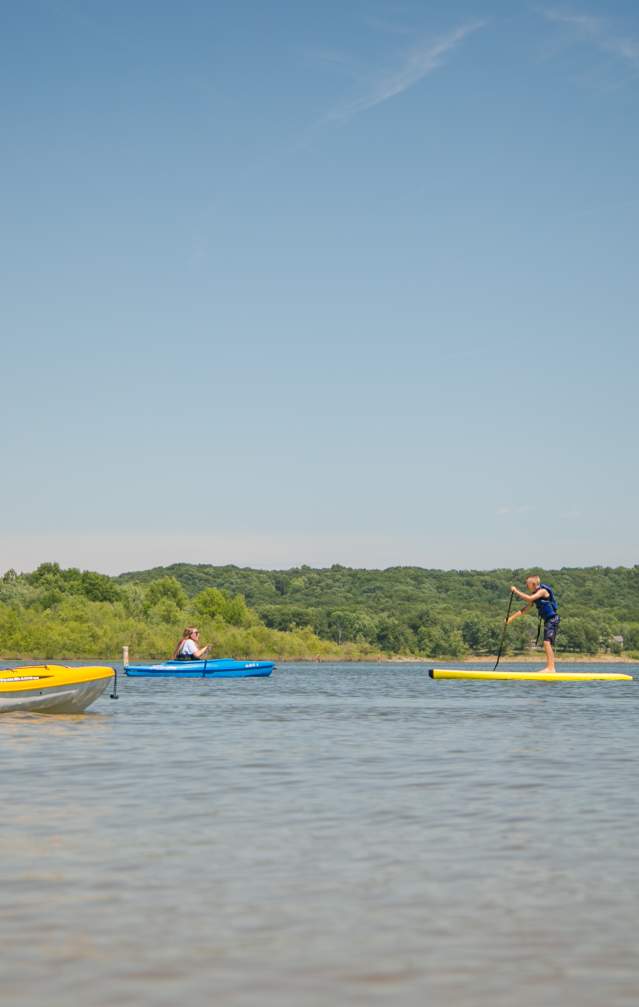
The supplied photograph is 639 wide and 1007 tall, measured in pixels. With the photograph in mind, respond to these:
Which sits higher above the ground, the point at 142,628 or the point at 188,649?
the point at 142,628

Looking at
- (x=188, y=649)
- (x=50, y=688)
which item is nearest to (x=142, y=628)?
(x=188, y=649)

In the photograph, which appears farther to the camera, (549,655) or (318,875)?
(549,655)

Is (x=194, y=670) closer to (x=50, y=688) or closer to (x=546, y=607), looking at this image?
(x=546, y=607)

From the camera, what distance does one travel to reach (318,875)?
32.3 ft

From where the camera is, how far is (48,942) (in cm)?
770

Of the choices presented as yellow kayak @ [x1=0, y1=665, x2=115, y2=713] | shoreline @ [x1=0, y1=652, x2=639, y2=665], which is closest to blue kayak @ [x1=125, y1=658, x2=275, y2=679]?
yellow kayak @ [x1=0, y1=665, x2=115, y2=713]

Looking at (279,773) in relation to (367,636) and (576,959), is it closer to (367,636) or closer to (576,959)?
(576,959)

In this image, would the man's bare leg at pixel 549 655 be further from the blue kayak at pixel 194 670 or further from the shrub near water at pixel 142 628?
the shrub near water at pixel 142 628

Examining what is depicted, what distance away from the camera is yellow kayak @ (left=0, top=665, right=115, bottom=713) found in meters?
26.3

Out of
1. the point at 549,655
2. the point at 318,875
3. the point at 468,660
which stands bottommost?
Result: the point at 318,875

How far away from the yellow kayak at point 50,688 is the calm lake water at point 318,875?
204 inches

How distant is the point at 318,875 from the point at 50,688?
18.3 metres

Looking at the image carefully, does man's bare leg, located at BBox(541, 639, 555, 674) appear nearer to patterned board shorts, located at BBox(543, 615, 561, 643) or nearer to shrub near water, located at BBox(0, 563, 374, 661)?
patterned board shorts, located at BBox(543, 615, 561, 643)

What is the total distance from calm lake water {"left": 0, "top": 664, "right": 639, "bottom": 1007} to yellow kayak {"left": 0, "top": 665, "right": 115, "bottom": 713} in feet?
17.0
